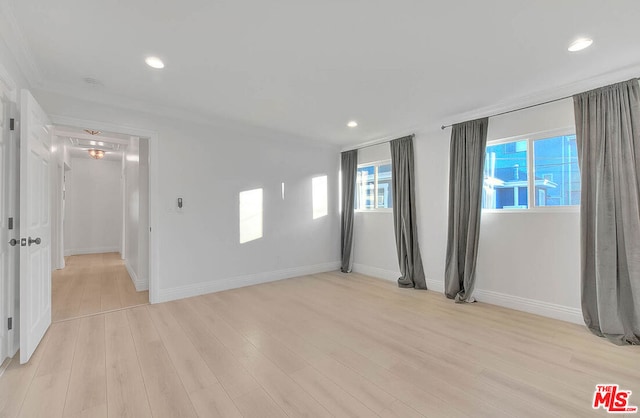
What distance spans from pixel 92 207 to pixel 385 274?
8237 millimetres

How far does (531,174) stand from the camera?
3.53 metres

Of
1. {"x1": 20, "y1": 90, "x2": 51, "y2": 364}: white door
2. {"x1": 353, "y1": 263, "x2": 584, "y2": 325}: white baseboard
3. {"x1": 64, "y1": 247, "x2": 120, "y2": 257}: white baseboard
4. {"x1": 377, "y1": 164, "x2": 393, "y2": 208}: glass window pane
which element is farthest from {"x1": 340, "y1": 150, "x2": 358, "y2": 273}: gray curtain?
{"x1": 64, "y1": 247, "x2": 120, "y2": 257}: white baseboard

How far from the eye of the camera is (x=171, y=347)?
2619 mm

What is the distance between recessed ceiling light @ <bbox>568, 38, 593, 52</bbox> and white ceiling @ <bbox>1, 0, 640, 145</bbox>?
0.17ft

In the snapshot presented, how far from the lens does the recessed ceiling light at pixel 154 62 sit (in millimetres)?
2566

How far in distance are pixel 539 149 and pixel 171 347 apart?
180 inches

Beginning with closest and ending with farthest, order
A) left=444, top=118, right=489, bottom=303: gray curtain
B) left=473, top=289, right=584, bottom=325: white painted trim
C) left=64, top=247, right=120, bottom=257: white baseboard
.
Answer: left=473, top=289, right=584, bottom=325: white painted trim → left=444, top=118, right=489, bottom=303: gray curtain → left=64, top=247, right=120, bottom=257: white baseboard

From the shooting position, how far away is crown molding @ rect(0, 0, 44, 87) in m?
1.96

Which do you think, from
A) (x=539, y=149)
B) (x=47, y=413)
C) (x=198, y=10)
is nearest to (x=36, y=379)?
(x=47, y=413)

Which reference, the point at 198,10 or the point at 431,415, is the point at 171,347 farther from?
the point at 198,10

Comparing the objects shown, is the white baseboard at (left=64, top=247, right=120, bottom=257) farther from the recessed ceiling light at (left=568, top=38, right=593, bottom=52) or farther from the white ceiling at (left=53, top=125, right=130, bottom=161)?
the recessed ceiling light at (left=568, top=38, right=593, bottom=52)

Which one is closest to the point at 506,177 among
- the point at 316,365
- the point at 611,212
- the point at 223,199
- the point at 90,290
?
the point at 611,212

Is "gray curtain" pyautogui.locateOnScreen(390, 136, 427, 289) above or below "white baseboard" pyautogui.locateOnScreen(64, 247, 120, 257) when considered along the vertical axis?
above

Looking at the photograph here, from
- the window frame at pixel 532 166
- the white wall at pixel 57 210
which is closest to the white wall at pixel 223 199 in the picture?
the window frame at pixel 532 166
